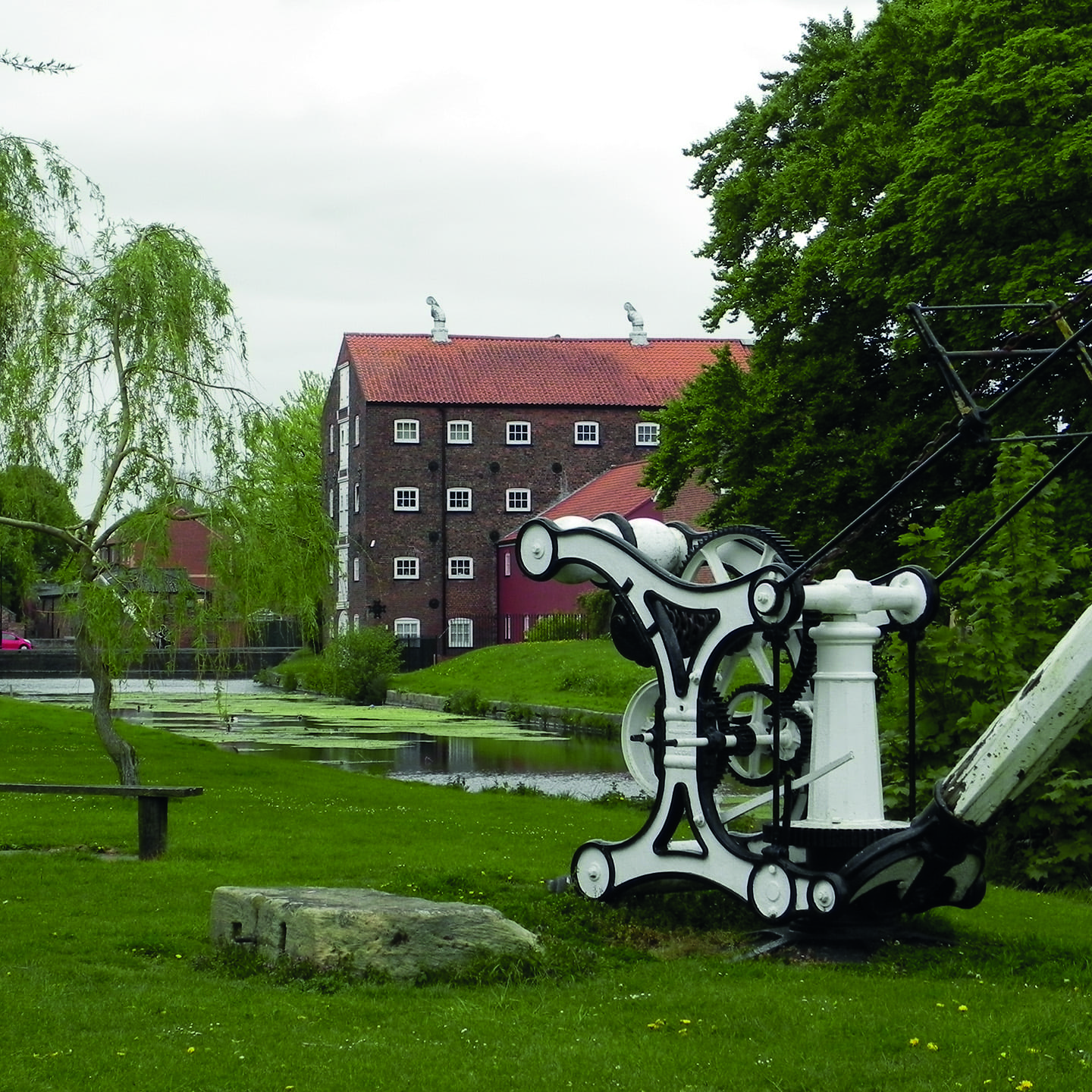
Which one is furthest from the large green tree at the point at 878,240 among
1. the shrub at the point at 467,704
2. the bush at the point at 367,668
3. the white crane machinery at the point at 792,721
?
the bush at the point at 367,668

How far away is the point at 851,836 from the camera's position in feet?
30.9

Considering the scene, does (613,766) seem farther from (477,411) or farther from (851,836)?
(477,411)

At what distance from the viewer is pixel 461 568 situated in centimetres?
6794

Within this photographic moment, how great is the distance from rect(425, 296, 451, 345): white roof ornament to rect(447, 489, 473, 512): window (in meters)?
6.75

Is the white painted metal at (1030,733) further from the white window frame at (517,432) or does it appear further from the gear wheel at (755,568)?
the white window frame at (517,432)

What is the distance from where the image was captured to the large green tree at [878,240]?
24.0m

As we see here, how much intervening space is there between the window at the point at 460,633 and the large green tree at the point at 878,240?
35.5 m

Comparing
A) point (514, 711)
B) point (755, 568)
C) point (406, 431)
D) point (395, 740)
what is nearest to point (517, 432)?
point (406, 431)

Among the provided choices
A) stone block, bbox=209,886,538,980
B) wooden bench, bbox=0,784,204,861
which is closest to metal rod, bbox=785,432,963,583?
stone block, bbox=209,886,538,980

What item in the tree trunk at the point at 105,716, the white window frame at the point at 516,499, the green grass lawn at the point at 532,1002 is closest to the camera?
the green grass lawn at the point at 532,1002

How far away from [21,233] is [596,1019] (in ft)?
49.7

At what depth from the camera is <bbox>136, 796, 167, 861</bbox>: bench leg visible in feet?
44.9

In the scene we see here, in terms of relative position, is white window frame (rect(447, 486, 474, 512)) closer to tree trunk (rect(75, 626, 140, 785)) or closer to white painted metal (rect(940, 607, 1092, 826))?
tree trunk (rect(75, 626, 140, 785))

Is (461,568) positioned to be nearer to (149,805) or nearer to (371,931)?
(149,805)
